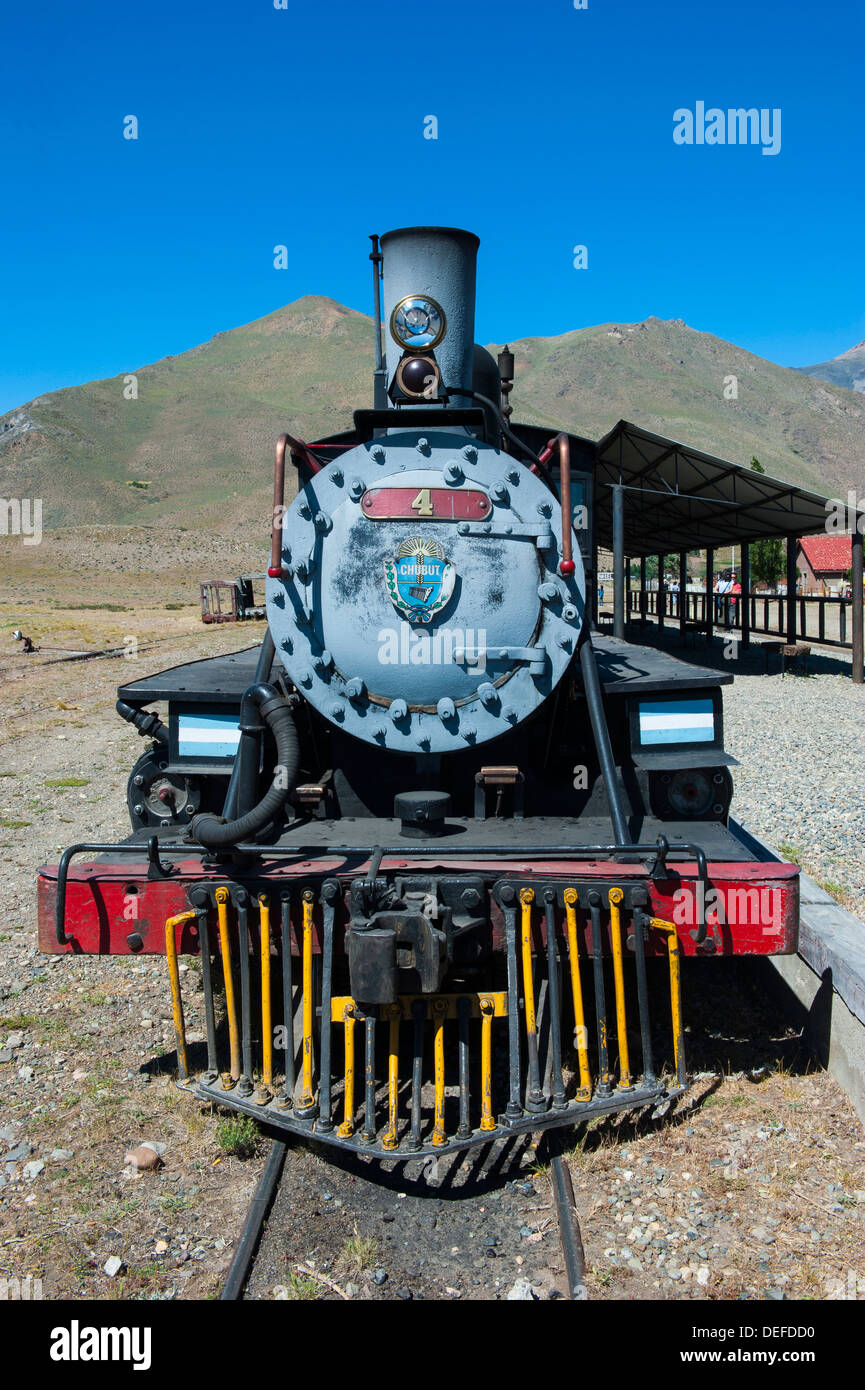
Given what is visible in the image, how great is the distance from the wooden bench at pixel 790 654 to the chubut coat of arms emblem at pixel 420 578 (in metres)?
16.4

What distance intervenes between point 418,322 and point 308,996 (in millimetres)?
2925

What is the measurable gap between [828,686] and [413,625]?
15113mm

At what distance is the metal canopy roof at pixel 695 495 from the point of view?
15.8 meters

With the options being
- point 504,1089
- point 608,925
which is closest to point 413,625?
point 608,925

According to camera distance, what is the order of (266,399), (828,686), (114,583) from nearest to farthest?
(828,686) < (114,583) < (266,399)

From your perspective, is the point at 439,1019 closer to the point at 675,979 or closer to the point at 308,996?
the point at 308,996

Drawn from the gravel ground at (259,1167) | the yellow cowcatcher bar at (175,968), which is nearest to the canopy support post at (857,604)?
the gravel ground at (259,1167)

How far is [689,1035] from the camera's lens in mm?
4547

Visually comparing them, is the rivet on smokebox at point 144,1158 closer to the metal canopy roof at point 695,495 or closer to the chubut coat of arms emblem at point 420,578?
the chubut coat of arms emblem at point 420,578

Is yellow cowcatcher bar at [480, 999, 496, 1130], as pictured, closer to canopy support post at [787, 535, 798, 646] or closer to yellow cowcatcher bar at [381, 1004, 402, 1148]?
yellow cowcatcher bar at [381, 1004, 402, 1148]

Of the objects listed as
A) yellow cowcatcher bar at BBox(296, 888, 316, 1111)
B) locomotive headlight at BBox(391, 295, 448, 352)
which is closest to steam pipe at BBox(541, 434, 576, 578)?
locomotive headlight at BBox(391, 295, 448, 352)

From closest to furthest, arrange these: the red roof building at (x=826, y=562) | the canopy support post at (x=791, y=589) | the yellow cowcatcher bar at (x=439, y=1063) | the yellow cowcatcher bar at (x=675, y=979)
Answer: the yellow cowcatcher bar at (x=439, y=1063)
the yellow cowcatcher bar at (x=675, y=979)
the canopy support post at (x=791, y=589)
the red roof building at (x=826, y=562)

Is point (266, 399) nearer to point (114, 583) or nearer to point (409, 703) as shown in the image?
point (114, 583)

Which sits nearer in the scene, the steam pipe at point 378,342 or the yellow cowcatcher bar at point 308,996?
the yellow cowcatcher bar at point 308,996
